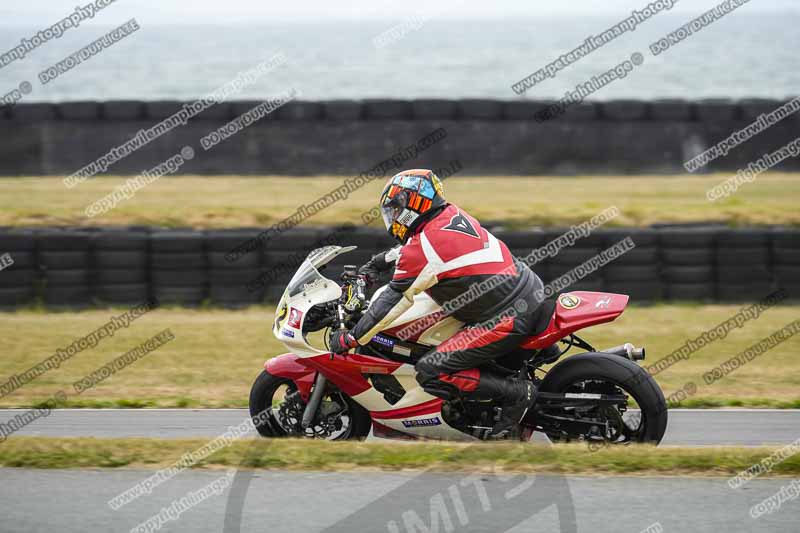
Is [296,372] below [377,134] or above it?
below

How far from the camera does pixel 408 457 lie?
5.44m

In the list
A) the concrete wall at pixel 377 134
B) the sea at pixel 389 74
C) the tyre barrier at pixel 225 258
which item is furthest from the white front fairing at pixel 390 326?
the sea at pixel 389 74

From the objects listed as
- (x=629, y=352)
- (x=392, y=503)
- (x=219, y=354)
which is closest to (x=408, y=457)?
(x=392, y=503)

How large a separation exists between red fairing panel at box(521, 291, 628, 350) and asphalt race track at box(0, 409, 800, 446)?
1.38m

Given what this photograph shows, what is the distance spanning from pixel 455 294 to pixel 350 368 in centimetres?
81

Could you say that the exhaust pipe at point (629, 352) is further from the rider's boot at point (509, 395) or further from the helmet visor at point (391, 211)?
the helmet visor at point (391, 211)

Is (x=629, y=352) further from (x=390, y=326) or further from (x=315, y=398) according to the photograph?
(x=315, y=398)

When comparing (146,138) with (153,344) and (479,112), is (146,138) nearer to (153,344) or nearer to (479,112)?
(479,112)

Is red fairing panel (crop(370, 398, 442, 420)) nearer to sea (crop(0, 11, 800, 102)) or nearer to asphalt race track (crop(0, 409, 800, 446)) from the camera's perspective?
asphalt race track (crop(0, 409, 800, 446))

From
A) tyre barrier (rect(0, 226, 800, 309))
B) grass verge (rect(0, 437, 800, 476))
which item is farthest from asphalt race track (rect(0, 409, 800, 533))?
tyre barrier (rect(0, 226, 800, 309))

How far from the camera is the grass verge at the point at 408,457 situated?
207 inches

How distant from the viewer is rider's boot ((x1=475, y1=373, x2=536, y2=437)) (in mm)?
6129

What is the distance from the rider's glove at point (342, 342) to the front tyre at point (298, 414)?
0.39 metres

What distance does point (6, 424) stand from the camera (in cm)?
759
